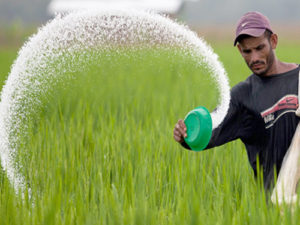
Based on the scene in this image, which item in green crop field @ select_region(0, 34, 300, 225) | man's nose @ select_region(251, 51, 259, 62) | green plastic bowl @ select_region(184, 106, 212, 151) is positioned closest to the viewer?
green crop field @ select_region(0, 34, 300, 225)

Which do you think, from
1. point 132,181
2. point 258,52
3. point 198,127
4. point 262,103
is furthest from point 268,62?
point 132,181

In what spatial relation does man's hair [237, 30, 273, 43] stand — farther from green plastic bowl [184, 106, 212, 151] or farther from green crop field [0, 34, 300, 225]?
green plastic bowl [184, 106, 212, 151]

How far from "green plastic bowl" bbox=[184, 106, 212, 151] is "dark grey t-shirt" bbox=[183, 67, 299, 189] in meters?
0.22

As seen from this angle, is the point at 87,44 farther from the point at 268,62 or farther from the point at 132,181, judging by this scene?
the point at 268,62

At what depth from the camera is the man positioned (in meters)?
1.78

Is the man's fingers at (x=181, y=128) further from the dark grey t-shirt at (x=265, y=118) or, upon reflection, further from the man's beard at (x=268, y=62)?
the man's beard at (x=268, y=62)

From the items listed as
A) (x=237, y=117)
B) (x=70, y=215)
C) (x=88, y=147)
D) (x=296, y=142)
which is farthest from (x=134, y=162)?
(x=296, y=142)

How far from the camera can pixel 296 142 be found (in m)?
1.67

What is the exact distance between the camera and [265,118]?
6.12 feet

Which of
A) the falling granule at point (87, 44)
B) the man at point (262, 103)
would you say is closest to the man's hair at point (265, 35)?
the man at point (262, 103)

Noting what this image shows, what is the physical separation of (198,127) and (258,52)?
0.40 metres

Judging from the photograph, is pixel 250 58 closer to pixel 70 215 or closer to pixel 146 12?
pixel 146 12

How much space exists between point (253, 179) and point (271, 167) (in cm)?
10

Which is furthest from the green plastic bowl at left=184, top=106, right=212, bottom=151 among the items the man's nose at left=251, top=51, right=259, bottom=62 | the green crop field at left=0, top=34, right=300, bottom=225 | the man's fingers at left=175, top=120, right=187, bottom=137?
the man's nose at left=251, top=51, right=259, bottom=62
